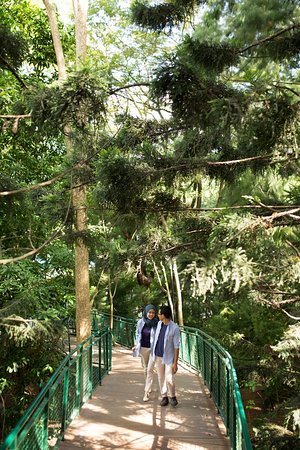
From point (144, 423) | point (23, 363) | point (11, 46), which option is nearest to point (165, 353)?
point (144, 423)

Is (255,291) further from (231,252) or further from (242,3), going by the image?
(242,3)

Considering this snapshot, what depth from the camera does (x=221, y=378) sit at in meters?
7.28

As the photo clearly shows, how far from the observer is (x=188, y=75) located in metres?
5.63

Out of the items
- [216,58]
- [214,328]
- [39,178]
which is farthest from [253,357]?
[216,58]

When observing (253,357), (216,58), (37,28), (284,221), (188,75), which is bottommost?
(253,357)

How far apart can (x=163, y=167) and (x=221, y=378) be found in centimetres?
341

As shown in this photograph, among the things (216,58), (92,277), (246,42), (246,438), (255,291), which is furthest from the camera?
(92,277)

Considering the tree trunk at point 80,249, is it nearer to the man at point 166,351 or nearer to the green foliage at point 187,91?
the man at point 166,351

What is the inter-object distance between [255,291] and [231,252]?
3.74 m

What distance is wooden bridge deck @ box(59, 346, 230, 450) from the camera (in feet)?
18.7

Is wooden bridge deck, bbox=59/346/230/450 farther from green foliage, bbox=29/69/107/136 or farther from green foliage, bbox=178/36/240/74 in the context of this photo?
green foliage, bbox=178/36/240/74

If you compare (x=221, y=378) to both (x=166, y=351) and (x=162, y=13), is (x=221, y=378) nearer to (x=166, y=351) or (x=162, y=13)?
(x=166, y=351)

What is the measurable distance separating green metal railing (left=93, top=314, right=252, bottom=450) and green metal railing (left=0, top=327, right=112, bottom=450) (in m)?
1.77

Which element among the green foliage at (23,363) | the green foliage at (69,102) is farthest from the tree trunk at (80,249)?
the green foliage at (69,102)
